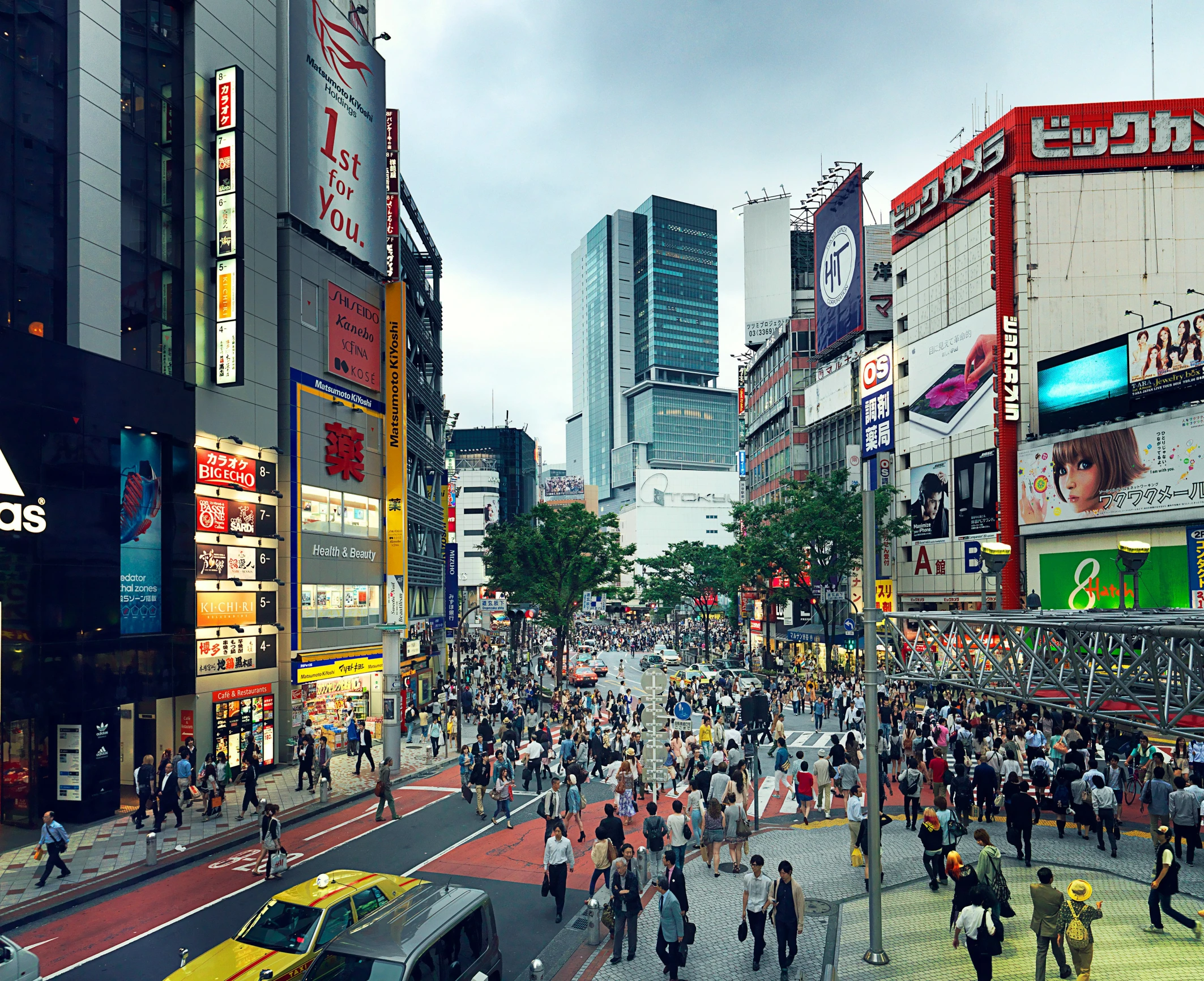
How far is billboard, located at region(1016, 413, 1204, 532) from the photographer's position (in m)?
37.5

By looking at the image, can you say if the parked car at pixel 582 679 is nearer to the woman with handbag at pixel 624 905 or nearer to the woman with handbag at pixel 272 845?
the woman with handbag at pixel 272 845

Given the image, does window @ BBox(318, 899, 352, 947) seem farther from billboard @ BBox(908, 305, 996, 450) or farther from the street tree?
the street tree

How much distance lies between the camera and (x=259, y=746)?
31000mm

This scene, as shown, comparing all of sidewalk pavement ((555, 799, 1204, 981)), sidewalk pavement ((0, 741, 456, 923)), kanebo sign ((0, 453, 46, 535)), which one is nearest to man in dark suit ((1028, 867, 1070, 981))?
sidewalk pavement ((555, 799, 1204, 981))

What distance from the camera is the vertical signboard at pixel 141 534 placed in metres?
25.3

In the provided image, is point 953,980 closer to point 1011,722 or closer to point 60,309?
point 1011,722

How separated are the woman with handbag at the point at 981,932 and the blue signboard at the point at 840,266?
60.2 metres

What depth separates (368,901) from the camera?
40.3 feet

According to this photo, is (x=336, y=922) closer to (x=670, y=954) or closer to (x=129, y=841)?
(x=670, y=954)

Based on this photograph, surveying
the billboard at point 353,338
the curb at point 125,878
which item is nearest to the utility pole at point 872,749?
the curb at point 125,878

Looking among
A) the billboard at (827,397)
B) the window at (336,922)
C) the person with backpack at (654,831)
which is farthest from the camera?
the billboard at (827,397)

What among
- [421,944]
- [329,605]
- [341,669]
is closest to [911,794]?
[421,944]

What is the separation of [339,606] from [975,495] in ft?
117

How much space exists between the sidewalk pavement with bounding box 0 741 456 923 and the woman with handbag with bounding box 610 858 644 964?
10722mm
